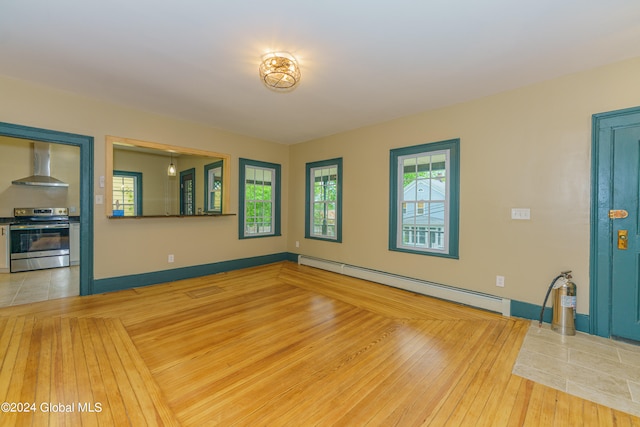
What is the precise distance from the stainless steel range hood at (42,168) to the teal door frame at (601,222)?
8477 millimetres

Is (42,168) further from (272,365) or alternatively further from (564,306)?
(564,306)

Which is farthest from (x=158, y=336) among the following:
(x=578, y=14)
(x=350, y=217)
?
(x=578, y=14)

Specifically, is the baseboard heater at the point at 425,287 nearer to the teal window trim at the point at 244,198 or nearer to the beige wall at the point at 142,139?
the teal window trim at the point at 244,198

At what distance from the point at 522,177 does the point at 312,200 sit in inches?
143

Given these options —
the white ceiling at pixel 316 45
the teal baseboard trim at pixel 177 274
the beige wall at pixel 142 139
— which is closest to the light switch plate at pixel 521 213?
the white ceiling at pixel 316 45

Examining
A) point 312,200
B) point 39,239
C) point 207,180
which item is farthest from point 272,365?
point 39,239

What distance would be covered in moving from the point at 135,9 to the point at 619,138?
4333 mm

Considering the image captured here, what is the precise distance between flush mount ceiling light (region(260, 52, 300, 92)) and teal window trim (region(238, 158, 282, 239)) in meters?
2.83

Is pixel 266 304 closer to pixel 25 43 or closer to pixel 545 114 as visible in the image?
pixel 25 43

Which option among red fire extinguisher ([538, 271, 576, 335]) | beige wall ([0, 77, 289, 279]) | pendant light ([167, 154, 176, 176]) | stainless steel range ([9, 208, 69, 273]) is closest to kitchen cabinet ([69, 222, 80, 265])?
stainless steel range ([9, 208, 69, 273])

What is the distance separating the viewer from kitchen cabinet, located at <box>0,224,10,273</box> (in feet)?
16.0

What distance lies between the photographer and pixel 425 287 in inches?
154

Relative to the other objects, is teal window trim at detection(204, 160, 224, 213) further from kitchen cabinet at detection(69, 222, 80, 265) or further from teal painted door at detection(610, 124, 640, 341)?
teal painted door at detection(610, 124, 640, 341)

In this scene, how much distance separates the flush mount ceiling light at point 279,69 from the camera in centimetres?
258
